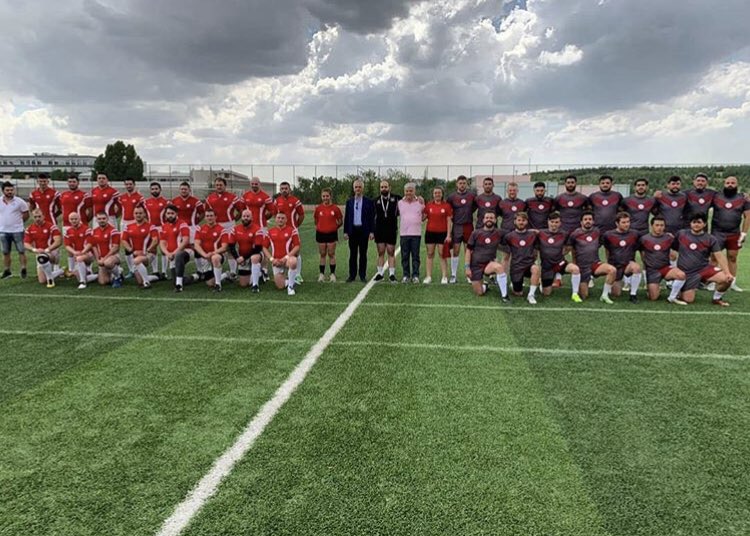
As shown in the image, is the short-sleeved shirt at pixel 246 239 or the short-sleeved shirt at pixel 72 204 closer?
the short-sleeved shirt at pixel 246 239

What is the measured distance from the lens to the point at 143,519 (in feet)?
7.92

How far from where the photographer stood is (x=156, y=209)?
30.0 ft

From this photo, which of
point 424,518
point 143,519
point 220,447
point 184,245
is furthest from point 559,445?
point 184,245

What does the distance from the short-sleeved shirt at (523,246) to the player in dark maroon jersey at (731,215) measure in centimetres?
295

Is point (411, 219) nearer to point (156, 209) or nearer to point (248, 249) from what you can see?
point (248, 249)

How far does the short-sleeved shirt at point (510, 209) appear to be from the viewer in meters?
8.41

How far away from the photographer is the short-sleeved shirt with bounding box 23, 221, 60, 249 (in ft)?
29.0

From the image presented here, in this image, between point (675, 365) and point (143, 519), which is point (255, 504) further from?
point (675, 365)

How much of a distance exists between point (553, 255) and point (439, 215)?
197 cm

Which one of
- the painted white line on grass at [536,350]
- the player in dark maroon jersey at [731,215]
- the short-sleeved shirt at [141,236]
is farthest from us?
the short-sleeved shirt at [141,236]

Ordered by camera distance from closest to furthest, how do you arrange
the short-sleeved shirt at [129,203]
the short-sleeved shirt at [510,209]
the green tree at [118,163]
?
1. the short-sleeved shirt at [510,209]
2. the short-sleeved shirt at [129,203]
3. the green tree at [118,163]

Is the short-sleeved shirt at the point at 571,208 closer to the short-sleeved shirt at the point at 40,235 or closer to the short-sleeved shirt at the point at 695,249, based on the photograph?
the short-sleeved shirt at the point at 695,249

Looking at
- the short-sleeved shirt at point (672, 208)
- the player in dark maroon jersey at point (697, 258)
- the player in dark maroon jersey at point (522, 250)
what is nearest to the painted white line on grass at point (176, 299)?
the player in dark maroon jersey at point (522, 250)

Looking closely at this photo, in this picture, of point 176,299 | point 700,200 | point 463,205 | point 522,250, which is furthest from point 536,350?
point 176,299
